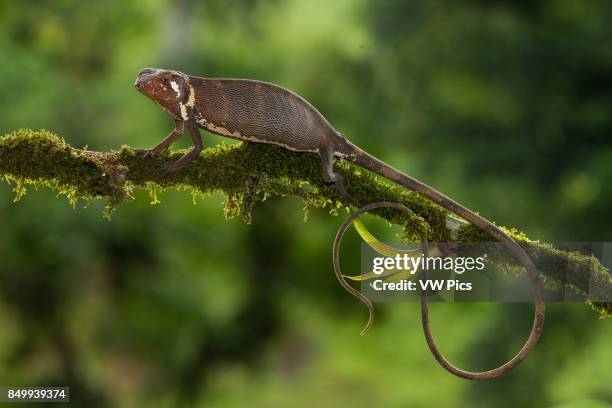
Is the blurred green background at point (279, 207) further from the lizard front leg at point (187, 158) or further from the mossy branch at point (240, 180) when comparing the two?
the lizard front leg at point (187, 158)

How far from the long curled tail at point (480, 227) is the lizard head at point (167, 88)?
2.46ft

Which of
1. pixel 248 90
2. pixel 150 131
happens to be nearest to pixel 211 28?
pixel 150 131

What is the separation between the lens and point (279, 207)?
1148 cm

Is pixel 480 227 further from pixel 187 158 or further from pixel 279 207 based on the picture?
pixel 279 207

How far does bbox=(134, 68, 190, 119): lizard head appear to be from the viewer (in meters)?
3.38

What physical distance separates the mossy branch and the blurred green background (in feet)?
20.5

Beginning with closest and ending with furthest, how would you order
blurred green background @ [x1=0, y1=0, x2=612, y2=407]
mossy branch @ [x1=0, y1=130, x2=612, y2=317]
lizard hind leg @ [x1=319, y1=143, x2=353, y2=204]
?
mossy branch @ [x1=0, y1=130, x2=612, y2=317] → lizard hind leg @ [x1=319, y1=143, x2=353, y2=204] → blurred green background @ [x1=0, y1=0, x2=612, y2=407]

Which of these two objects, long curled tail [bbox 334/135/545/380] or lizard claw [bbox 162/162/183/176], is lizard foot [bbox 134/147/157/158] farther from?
long curled tail [bbox 334/135/545/380]

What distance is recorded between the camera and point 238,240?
12016 millimetres

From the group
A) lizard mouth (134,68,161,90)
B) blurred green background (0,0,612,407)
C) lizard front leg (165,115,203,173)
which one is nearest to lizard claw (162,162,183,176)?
lizard front leg (165,115,203,173)

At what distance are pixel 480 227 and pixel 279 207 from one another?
27.7ft

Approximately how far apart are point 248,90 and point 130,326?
8.76m

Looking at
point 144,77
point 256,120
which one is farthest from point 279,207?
point 256,120

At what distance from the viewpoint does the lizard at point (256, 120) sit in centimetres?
324
